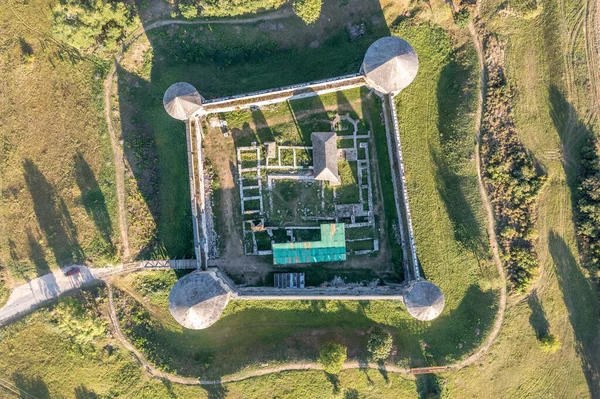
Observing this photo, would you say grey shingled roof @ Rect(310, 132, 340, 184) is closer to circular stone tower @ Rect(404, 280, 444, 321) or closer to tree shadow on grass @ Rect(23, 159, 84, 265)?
circular stone tower @ Rect(404, 280, 444, 321)

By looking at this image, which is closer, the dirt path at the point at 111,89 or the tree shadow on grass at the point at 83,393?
the tree shadow on grass at the point at 83,393

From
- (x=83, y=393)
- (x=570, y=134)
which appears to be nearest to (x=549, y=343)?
(x=570, y=134)

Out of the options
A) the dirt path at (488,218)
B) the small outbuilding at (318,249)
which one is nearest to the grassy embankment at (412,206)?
the dirt path at (488,218)

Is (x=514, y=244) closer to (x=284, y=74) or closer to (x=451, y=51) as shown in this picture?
(x=451, y=51)

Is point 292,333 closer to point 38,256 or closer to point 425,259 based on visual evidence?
point 425,259

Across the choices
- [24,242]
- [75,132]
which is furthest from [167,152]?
[24,242]

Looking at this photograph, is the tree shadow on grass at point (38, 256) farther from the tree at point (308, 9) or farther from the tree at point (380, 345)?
the tree at point (308, 9)

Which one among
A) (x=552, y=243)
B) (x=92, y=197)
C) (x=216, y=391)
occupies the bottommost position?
(x=216, y=391)

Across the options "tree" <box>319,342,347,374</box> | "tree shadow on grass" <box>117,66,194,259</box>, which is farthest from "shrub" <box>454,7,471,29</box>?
"tree" <box>319,342,347,374</box>
